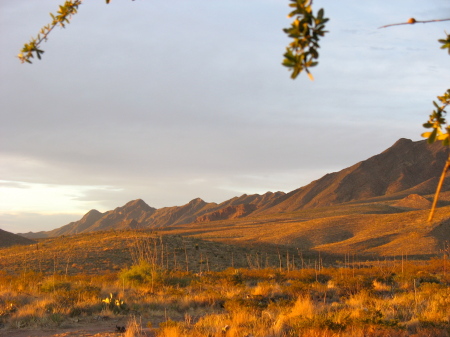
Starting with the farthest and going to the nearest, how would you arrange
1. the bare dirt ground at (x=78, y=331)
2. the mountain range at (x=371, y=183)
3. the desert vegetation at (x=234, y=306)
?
the mountain range at (x=371, y=183) < the bare dirt ground at (x=78, y=331) < the desert vegetation at (x=234, y=306)

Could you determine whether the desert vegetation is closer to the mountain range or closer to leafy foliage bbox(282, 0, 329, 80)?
leafy foliage bbox(282, 0, 329, 80)

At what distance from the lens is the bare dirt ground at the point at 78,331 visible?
30.6 ft

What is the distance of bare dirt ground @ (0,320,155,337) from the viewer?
30.6 feet

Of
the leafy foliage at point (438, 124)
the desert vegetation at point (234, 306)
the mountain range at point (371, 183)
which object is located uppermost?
the mountain range at point (371, 183)

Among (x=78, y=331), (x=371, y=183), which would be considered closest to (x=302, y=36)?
(x=78, y=331)

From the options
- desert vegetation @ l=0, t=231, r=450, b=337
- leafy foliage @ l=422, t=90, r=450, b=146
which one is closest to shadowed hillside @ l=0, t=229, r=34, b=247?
desert vegetation @ l=0, t=231, r=450, b=337

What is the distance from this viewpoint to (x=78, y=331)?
9.91m

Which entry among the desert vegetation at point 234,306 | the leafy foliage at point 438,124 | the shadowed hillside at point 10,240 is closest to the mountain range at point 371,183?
the shadowed hillside at point 10,240

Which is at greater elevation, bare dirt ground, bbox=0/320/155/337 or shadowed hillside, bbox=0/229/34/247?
shadowed hillside, bbox=0/229/34/247

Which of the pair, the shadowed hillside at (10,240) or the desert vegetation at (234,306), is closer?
the desert vegetation at (234,306)

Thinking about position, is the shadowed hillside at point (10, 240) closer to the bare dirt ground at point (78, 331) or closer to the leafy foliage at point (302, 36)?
the bare dirt ground at point (78, 331)

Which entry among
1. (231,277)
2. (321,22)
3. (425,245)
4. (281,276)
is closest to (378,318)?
(321,22)

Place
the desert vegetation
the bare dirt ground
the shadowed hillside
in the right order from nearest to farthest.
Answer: the desert vegetation < the bare dirt ground < the shadowed hillside

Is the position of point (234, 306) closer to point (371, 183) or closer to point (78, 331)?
point (78, 331)
